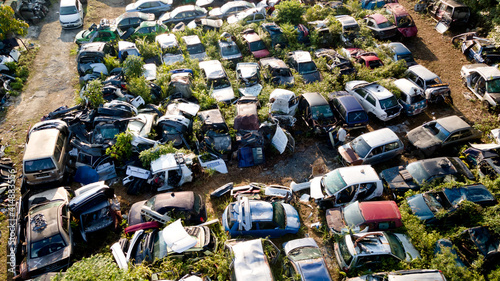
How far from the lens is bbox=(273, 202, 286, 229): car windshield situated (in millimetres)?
8719

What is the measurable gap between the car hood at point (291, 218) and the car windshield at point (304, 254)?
0.78m

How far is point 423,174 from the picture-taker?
9.89 metres

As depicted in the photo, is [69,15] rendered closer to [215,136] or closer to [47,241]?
[215,136]

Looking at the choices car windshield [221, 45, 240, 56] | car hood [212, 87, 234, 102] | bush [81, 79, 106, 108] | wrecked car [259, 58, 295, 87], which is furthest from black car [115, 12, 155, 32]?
wrecked car [259, 58, 295, 87]

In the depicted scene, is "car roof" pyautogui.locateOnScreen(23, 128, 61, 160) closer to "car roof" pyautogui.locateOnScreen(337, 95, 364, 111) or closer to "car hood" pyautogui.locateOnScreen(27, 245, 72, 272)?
"car hood" pyautogui.locateOnScreen(27, 245, 72, 272)

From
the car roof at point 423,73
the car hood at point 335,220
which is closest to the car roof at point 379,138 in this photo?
the car hood at point 335,220

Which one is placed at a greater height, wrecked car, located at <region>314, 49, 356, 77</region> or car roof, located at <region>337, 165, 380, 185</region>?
wrecked car, located at <region>314, 49, 356, 77</region>

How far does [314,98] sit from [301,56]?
3411 millimetres

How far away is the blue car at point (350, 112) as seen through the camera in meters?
12.0

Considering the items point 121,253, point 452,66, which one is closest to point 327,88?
point 452,66

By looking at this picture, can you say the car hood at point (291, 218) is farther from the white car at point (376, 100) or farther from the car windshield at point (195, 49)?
the car windshield at point (195, 49)

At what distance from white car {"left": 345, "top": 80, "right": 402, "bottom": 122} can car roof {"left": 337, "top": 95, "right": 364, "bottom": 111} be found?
84 cm

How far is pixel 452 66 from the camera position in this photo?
1561 centimetres

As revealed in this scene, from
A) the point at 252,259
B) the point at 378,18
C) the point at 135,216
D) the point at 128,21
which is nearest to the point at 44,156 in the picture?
the point at 135,216
